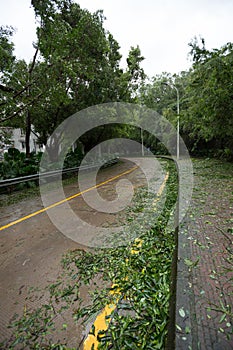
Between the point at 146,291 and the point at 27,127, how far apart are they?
1323 cm

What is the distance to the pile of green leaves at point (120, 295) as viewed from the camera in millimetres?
1916

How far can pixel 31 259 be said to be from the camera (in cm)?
339

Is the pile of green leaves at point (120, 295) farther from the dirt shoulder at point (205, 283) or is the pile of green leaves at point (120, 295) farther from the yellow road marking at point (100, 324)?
the dirt shoulder at point (205, 283)

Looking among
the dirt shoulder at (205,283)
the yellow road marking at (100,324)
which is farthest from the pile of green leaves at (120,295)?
the dirt shoulder at (205,283)

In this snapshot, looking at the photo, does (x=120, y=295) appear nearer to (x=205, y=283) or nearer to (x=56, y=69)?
(x=205, y=283)

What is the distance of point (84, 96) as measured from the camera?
13.9 m

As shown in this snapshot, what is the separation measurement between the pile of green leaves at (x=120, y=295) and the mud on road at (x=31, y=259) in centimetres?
13

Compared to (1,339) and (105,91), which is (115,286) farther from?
(105,91)

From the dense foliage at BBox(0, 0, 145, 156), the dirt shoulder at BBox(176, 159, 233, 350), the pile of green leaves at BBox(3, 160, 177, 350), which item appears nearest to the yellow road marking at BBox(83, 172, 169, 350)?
the pile of green leaves at BBox(3, 160, 177, 350)

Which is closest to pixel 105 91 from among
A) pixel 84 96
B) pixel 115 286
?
pixel 84 96

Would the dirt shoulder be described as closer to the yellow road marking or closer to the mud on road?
the yellow road marking

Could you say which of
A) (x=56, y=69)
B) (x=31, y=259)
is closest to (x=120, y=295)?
(x=31, y=259)

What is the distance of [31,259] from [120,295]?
1.76 metres

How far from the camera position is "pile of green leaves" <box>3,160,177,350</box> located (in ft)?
6.29
